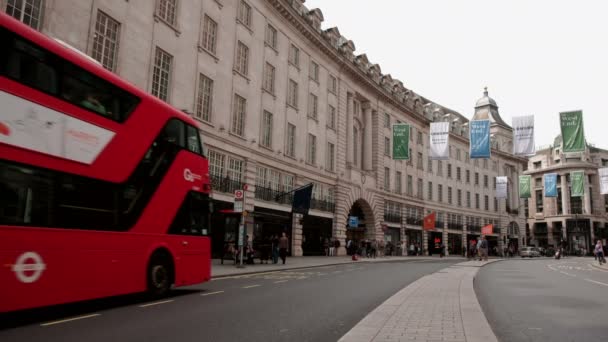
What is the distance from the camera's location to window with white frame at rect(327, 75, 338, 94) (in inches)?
1578

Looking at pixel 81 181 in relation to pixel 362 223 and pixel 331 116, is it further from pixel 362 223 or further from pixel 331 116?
pixel 362 223

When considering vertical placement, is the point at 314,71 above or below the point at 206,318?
above

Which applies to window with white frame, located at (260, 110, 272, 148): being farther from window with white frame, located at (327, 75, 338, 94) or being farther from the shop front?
window with white frame, located at (327, 75, 338, 94)

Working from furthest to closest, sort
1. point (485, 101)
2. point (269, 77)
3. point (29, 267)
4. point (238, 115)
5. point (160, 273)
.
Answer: point (485, 101), point (269, 77), point (238, 115), point (160, 273), point (29, 267)

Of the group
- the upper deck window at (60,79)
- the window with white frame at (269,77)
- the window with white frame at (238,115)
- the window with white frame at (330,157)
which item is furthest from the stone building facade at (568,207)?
the upper deck window at (60,79)

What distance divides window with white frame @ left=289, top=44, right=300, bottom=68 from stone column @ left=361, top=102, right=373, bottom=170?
1353cm

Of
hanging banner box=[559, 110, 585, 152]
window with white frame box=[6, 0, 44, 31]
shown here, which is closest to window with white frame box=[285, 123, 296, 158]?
hanging banner box=[559, 110, 585, 152]

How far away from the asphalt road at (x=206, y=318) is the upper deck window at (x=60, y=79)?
3676 millimetres

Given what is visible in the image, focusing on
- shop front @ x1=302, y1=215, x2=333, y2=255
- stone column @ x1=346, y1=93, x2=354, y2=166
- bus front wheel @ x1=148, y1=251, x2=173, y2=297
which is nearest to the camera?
bus front wheel @ x1=148, y1=251, x2=173, y2=297

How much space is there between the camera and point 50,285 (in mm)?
7605

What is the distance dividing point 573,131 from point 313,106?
744 inches

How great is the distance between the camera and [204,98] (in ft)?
84.6

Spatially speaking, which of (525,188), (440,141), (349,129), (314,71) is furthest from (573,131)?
(525,188)

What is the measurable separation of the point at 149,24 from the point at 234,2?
774 centimetres
